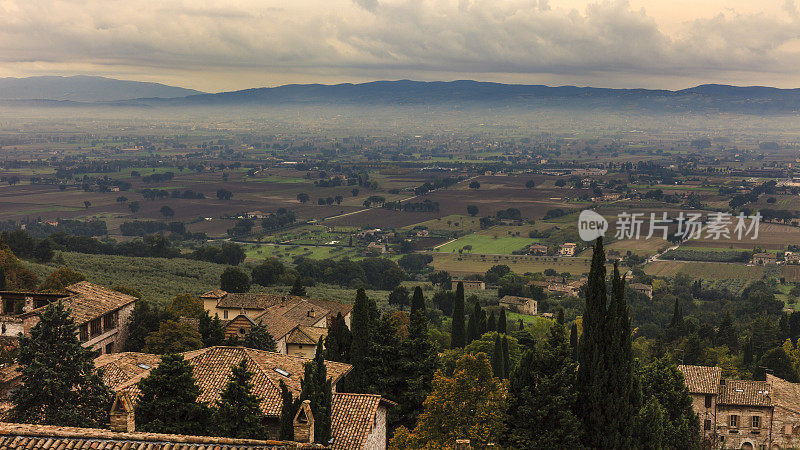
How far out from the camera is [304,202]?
188m

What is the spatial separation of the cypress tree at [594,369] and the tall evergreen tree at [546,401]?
1.25 feet

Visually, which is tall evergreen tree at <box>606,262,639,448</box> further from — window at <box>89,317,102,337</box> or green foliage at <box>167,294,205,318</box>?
green foliage at <box>167,294,205,318</box>

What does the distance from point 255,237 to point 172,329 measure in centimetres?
11369

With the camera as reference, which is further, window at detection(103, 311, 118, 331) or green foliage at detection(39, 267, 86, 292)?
green foliage at detection(39, 267, 86, 292)

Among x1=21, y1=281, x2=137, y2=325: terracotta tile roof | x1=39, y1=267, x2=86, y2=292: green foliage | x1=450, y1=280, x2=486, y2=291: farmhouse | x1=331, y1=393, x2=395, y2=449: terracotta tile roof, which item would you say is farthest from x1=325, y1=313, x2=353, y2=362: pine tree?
x1=450, y1=280, x2=486, y2=291: farmhouse

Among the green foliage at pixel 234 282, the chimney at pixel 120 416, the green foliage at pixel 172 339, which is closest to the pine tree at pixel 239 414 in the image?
the chimney at pixel 120 416

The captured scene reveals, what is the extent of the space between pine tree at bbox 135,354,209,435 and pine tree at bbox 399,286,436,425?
10464 mm

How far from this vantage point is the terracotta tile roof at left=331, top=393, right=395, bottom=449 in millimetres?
21516

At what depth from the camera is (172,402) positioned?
2030 cm

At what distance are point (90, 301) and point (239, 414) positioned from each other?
17927mm

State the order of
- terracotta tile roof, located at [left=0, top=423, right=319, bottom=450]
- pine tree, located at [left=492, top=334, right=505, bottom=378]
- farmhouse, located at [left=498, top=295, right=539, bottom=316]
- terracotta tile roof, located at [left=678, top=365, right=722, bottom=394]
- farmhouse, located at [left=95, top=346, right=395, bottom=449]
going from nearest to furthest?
terracotta tile roof, located at [left=0, top=423, right=319, bottom=450] → farmhouse, located at [left=95, top=346, right=395, bottom=449] → terracotta tile roof, located at [left=678, top=365, right=722, bottom=394] → pine tree, located at [left=492, top=334, right=505, bottom=378] → farmhouse, located at [left=498, top=295, right=539, bottom=316]

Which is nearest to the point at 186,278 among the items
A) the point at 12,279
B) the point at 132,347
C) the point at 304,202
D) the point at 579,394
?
the point at 12,279

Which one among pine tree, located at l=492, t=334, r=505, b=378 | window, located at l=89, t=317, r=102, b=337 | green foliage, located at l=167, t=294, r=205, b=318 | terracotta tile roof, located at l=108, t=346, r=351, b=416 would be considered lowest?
pine tree, located at l=492, t=334, r=505, b=378

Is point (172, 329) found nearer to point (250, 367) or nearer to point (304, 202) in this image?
point (250, 367)
